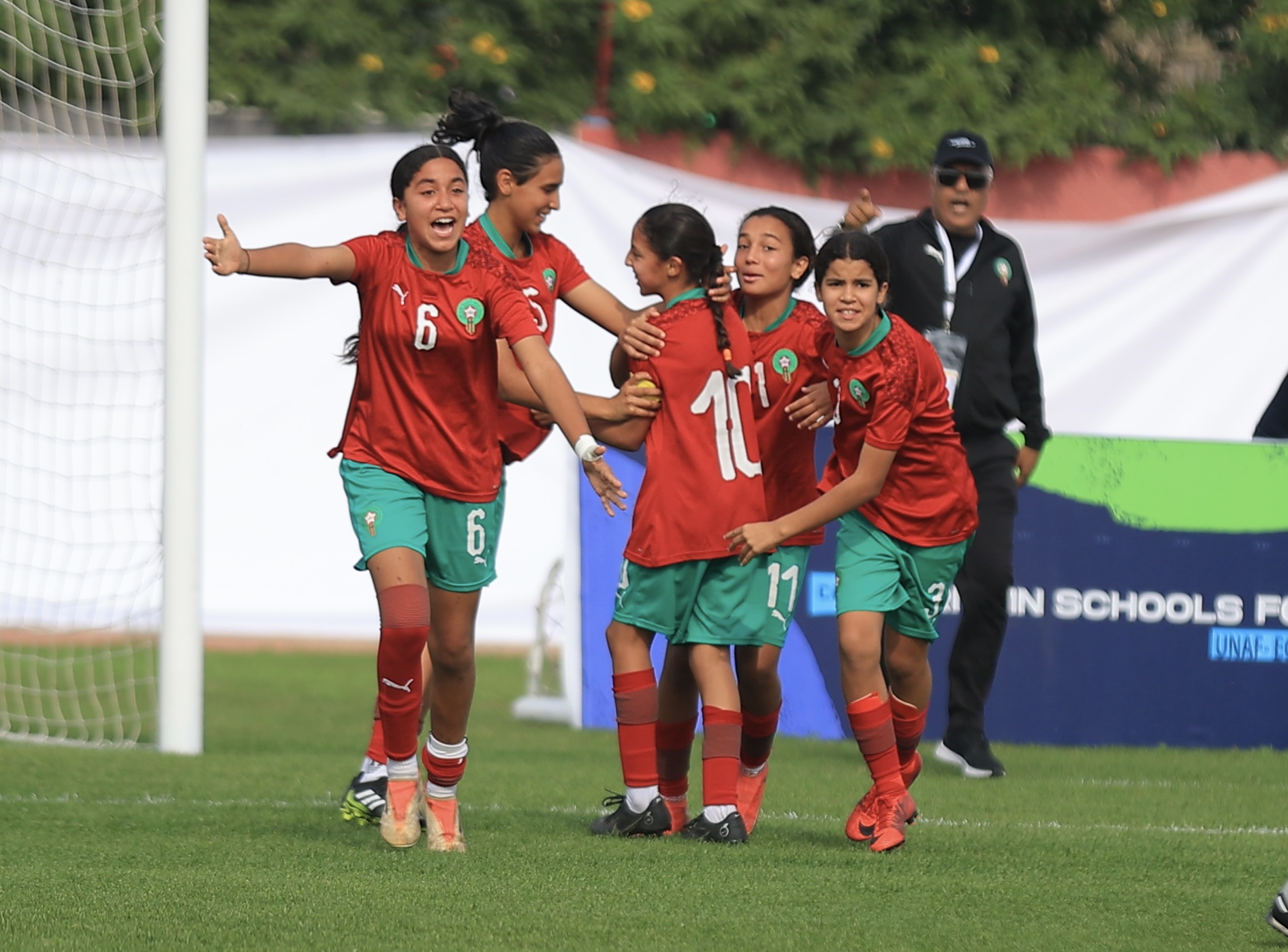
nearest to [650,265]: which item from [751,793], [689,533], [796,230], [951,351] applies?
[796,230]

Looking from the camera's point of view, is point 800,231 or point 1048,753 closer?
point 800,231

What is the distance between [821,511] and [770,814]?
113 centimetres

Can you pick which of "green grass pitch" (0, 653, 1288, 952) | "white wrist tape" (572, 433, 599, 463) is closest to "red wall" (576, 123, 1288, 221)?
"green grass pitch" (0, 653, 1288, 952)

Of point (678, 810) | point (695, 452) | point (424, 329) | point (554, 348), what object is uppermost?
point (554, 348)

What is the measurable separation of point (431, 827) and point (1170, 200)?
808 centimetres

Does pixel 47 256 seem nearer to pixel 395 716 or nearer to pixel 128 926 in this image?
pixel 395 716

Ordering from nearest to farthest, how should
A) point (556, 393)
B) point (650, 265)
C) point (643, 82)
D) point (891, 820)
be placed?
point (556, 393) < point (891, 820) < point (650, 265) < point (643, 82)

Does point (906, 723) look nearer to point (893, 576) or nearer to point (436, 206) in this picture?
point (893, 576)

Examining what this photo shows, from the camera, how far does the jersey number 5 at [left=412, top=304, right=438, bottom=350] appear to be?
4.79 meters

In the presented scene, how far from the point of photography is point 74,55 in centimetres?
889

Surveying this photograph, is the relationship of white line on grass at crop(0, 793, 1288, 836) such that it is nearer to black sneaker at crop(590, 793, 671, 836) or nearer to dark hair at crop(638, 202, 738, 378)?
black sneaker at crop(590, 793, 671, 836)

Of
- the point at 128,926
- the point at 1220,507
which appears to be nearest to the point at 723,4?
the point at 1220,507

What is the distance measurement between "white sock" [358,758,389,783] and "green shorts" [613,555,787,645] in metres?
0.92

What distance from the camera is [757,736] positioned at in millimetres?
5211
